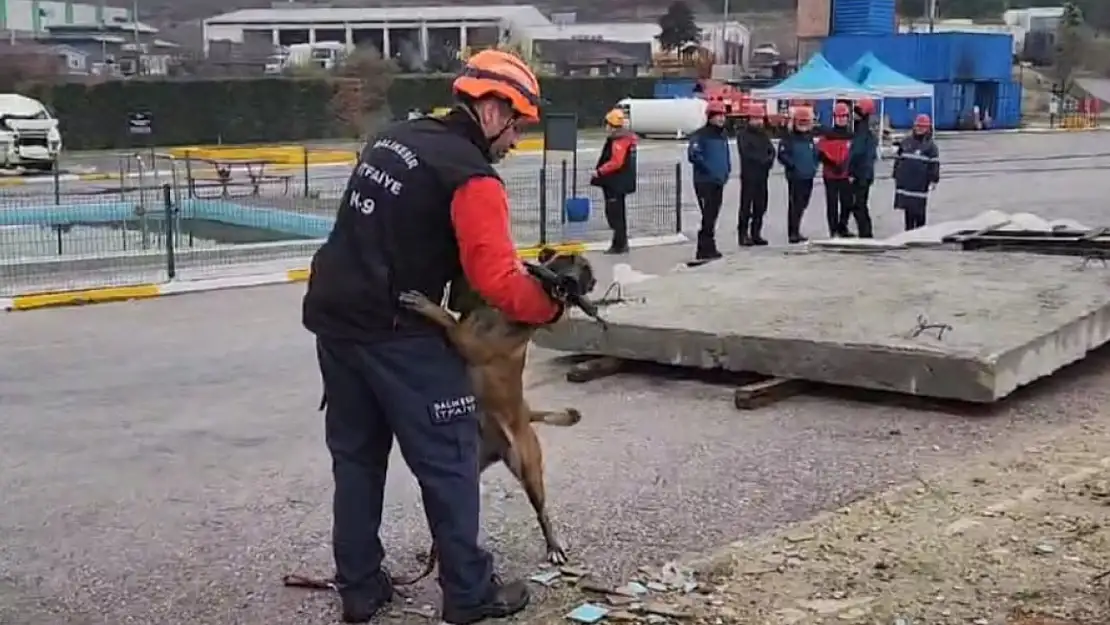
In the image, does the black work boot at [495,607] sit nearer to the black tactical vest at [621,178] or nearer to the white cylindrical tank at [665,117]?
the black tactical vest at [621,178]

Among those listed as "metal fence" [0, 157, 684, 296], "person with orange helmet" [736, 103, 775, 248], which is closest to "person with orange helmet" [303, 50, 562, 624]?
"metal fence" [0, 157, 684, 296]

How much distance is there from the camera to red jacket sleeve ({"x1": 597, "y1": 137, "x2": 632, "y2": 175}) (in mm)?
17531

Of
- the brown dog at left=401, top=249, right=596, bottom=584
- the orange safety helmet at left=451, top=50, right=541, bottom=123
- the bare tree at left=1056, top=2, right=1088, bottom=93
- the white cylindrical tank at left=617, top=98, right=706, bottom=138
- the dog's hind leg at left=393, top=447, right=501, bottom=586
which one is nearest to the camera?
the orange safety helmet at left=451, top=50, right=541, bottom=123

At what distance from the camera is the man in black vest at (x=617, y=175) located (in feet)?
57.7

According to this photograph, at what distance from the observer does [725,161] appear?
686 inches

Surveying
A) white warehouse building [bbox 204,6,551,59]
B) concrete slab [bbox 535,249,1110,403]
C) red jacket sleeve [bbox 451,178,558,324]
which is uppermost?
white warehouse building [bbox 204,6,551,59]

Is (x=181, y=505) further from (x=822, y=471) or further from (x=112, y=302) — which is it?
(x=112, y=302)

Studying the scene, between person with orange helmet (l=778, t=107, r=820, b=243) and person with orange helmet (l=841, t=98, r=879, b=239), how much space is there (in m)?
0.53

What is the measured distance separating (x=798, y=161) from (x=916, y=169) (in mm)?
1696

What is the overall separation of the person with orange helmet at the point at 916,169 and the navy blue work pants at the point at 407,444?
13278 millimetres

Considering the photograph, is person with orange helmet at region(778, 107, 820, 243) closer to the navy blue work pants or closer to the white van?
the navy blue work pants

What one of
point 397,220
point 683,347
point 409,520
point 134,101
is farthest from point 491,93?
point 134,101

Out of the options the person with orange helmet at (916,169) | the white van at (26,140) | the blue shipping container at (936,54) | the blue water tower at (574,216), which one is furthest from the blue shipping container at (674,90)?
the person with orange helmet at (916,169)

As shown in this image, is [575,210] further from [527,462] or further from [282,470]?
[527,462]
